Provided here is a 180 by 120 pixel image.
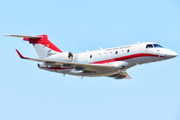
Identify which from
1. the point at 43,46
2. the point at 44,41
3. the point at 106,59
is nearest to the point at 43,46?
the point at 43,46

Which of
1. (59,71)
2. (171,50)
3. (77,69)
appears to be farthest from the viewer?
(59,71)

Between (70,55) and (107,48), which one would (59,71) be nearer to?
(70,55)

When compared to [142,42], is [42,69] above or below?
below

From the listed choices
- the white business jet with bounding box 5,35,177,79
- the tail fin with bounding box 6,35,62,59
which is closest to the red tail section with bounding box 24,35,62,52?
the tail fin with bounding box 6,35,62,59

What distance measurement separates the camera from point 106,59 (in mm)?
28734

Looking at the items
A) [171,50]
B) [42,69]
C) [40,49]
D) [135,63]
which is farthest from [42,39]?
[171,50]

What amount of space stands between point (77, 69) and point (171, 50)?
8446mm

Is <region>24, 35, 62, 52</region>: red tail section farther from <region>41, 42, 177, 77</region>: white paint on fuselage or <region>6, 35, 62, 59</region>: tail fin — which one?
<region>41, 42, 177, 77</region>: white paint on fuselage

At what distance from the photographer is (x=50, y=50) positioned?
107 ft

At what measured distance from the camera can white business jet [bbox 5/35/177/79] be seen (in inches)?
1081

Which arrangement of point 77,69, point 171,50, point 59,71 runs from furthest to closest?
point 59,71, point 77,69, point 171,50

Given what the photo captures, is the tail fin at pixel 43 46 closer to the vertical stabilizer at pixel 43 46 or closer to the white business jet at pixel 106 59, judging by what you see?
the vertical stabilizer at pixel 43 46

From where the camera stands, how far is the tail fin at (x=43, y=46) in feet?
107

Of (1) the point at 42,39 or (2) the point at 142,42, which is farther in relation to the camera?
(1) the point at 42,39
